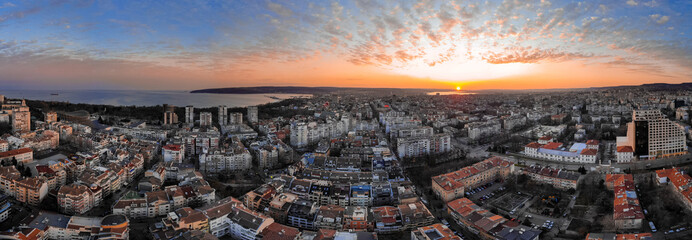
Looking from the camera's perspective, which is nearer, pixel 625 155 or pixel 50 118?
pixel 625 155

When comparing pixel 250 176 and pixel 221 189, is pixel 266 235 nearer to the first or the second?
pixel 221 189

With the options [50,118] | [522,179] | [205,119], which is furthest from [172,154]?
[522,179]

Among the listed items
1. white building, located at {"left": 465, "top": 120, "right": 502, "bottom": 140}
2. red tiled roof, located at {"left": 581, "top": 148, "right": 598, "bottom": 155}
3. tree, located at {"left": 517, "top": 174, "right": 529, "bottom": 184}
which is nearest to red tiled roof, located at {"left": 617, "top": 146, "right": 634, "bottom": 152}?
red tiled roof, located at {"left": 581, "top": 148, "right": 598, "bottom": 155}

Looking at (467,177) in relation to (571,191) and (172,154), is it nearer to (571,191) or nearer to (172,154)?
(571,191)

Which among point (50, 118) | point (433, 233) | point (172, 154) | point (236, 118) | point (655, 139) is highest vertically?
point (50, 118)

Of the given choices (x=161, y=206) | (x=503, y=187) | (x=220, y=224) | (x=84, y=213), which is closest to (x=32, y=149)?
(x=84, y=213)

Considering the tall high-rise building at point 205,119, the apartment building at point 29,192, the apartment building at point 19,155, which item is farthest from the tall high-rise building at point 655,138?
the apartment building at point 19,155

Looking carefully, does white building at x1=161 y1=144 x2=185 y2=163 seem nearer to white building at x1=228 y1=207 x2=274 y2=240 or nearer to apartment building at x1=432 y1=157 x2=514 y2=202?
white building at x1=228 y1=207 x2=274 y2=240

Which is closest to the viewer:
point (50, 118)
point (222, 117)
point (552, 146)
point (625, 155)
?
point (625, 155)
